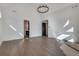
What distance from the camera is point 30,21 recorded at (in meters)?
2.53

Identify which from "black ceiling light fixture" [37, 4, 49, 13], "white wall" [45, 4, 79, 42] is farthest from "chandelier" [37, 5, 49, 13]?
"white wall" [45, 4, 79, 42]

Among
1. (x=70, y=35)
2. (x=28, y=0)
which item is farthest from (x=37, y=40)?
(x=28, y=0)

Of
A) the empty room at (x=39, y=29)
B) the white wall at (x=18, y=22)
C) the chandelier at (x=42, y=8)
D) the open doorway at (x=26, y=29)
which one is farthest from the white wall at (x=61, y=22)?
the open doorway at (x=26, y=29)

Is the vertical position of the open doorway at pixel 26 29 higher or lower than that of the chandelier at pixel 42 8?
lower

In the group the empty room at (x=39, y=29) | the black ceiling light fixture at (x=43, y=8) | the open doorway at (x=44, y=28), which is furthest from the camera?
the open doorway at (x=44, y=28)

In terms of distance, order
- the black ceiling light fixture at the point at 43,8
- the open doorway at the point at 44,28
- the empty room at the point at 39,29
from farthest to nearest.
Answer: the open doorway at the point at 44,28 < the empty room at the point at 39,29 < the black ceiling light fixture at the point at 43,8

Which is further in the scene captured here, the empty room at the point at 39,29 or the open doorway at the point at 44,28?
the open doorway at the point at 44,28

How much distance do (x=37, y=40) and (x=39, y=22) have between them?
42 centimetres

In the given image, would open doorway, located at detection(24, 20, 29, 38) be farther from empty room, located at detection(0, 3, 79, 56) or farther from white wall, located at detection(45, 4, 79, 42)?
white wall, located at detection(45, 4, 79, 42)

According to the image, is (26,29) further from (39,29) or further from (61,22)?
(61,22)

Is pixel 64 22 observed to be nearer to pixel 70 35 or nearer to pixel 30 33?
pixel 70 35

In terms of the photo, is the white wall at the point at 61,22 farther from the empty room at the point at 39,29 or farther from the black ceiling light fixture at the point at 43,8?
the black ceiling light fixture at the point at 43,8

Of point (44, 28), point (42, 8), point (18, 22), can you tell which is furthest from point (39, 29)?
point (42, 8)

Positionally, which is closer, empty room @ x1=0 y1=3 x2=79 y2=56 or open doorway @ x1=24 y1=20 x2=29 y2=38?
empty room @ x1=0 y1=3 x2=79 y2=56
